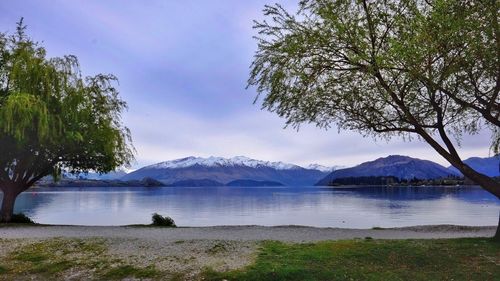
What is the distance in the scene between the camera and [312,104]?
20.2 m

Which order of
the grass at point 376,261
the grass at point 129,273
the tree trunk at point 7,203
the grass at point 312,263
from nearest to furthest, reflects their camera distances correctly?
the grass at point 376,261, the grass at point 312,263, the grass at point 129,273, the tree trunk at point 7,203

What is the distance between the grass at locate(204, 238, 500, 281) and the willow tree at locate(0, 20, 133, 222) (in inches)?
678

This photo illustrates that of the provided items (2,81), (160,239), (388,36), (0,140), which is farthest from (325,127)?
(2,81)

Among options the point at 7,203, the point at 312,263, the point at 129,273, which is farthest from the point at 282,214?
the point at 129,273

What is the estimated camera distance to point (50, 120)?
27188 mm

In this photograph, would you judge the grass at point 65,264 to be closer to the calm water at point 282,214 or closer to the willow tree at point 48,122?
the willow tree at point 48,122

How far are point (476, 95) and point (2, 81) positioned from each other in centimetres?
2995

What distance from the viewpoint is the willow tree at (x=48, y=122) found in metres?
26.5

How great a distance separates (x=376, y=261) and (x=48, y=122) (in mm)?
21649

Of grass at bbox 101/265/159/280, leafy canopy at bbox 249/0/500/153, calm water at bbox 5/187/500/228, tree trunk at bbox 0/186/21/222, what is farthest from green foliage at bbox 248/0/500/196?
calm water at bbox 5/187/500/228

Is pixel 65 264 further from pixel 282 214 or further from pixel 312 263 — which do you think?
pixel 282 214

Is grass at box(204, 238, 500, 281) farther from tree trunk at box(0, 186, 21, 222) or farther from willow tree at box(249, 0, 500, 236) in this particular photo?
tree trunk at box(0, 186, 21, 222)

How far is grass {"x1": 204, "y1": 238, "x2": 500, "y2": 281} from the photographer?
14062 mm

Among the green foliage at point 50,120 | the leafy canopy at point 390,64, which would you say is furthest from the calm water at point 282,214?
the leafy canopy at point 390,64
